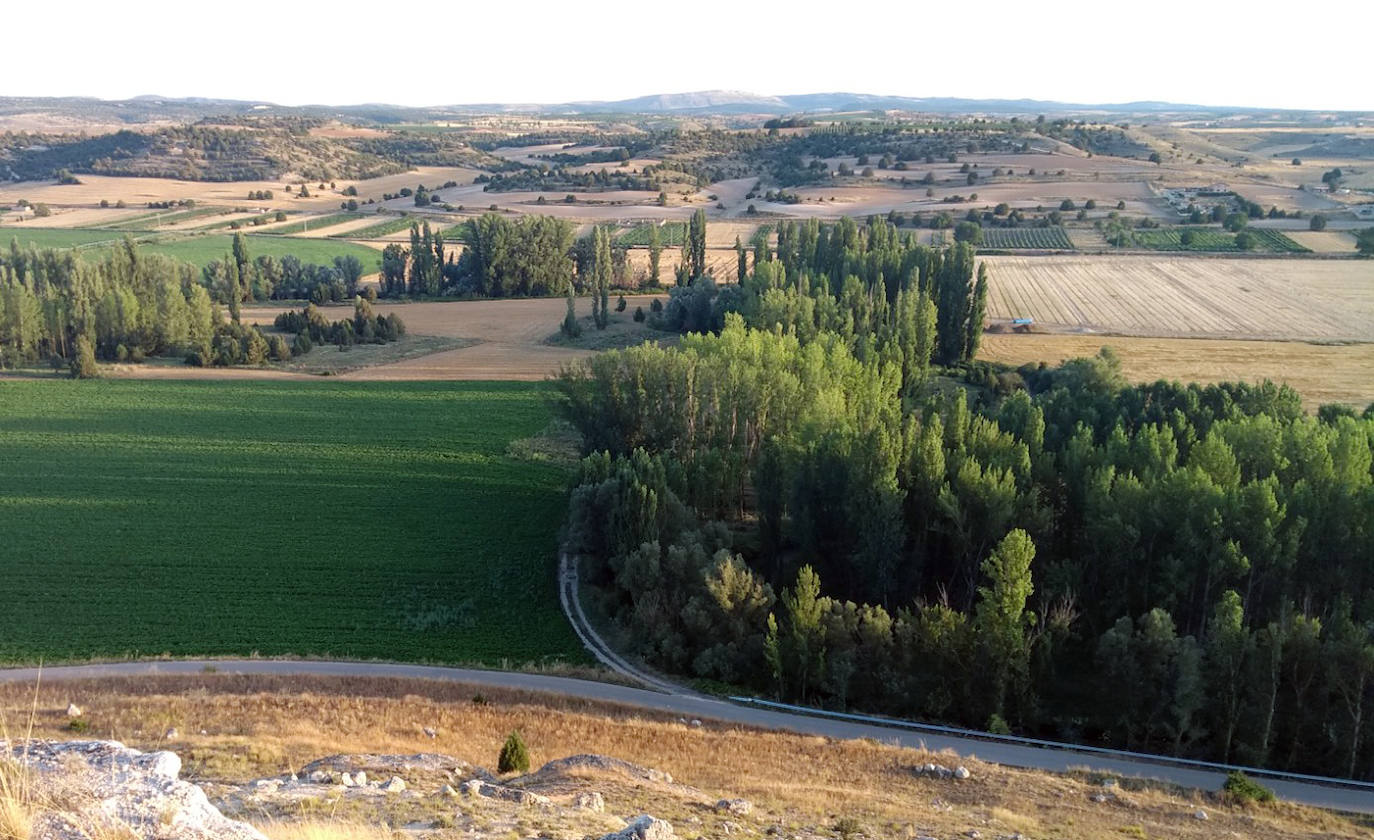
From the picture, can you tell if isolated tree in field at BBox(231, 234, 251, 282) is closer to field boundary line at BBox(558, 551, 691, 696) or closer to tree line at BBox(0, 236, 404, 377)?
tree line at BBox(0, 236, 404, 377)

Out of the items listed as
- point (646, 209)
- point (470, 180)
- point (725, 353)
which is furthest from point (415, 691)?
point (470, 180)

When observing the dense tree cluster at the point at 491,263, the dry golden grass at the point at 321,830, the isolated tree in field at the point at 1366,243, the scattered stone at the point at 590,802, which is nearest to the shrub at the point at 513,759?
A: the scattered stone at the point at 590,802

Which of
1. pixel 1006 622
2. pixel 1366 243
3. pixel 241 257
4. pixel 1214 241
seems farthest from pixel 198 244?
pixel 1366 243

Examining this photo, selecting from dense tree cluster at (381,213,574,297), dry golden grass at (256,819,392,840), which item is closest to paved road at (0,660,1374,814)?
dry golden grass at (256,819,392,840)

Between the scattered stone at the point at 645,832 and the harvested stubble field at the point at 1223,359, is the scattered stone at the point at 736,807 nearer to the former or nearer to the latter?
the scattered stone at the point at 645,832

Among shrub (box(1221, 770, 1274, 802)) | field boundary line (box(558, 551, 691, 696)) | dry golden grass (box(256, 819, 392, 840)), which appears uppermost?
dry golden grass (box(256, 819, 392, 840))

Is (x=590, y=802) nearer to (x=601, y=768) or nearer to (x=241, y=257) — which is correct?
(x=601, y=768)
